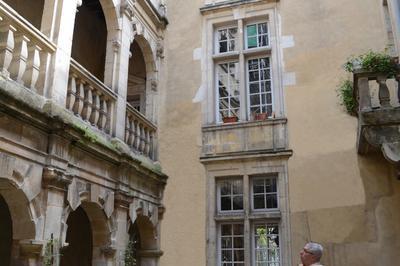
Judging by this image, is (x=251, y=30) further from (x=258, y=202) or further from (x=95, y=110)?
(x=95, y=110)

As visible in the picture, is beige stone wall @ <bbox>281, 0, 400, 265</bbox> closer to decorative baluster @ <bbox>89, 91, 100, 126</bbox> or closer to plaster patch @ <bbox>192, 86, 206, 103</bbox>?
plaster patch @ <bbox>192, 86, 206, 103</bbox>

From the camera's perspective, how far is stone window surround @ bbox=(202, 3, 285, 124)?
24.0 feet

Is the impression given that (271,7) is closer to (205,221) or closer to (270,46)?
(270,46)

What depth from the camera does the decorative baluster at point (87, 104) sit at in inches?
218

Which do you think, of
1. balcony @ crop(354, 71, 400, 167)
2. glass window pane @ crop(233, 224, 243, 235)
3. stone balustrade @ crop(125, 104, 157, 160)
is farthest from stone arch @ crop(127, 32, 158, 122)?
balcony @ crop(354, 71, 400, 167)

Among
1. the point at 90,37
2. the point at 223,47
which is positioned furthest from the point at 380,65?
the point at 90,37

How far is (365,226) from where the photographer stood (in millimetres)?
6121

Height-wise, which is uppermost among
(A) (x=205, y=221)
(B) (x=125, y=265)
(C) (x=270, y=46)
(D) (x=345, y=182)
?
(C) (x=270, y=46)

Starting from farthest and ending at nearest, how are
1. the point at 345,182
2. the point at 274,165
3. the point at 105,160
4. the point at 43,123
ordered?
the point at 274,165, the point at 345,182, the point at 105,160, the point at 43,123

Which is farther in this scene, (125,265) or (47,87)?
(125,265)

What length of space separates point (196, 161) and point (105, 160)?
1953 mm

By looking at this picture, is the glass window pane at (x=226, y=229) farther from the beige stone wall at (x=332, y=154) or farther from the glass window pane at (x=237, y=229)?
the beige stone wall at (x=332, y=154)

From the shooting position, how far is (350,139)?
6.52m

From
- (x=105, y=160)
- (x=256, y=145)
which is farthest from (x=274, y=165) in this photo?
(x=105, y=160)
